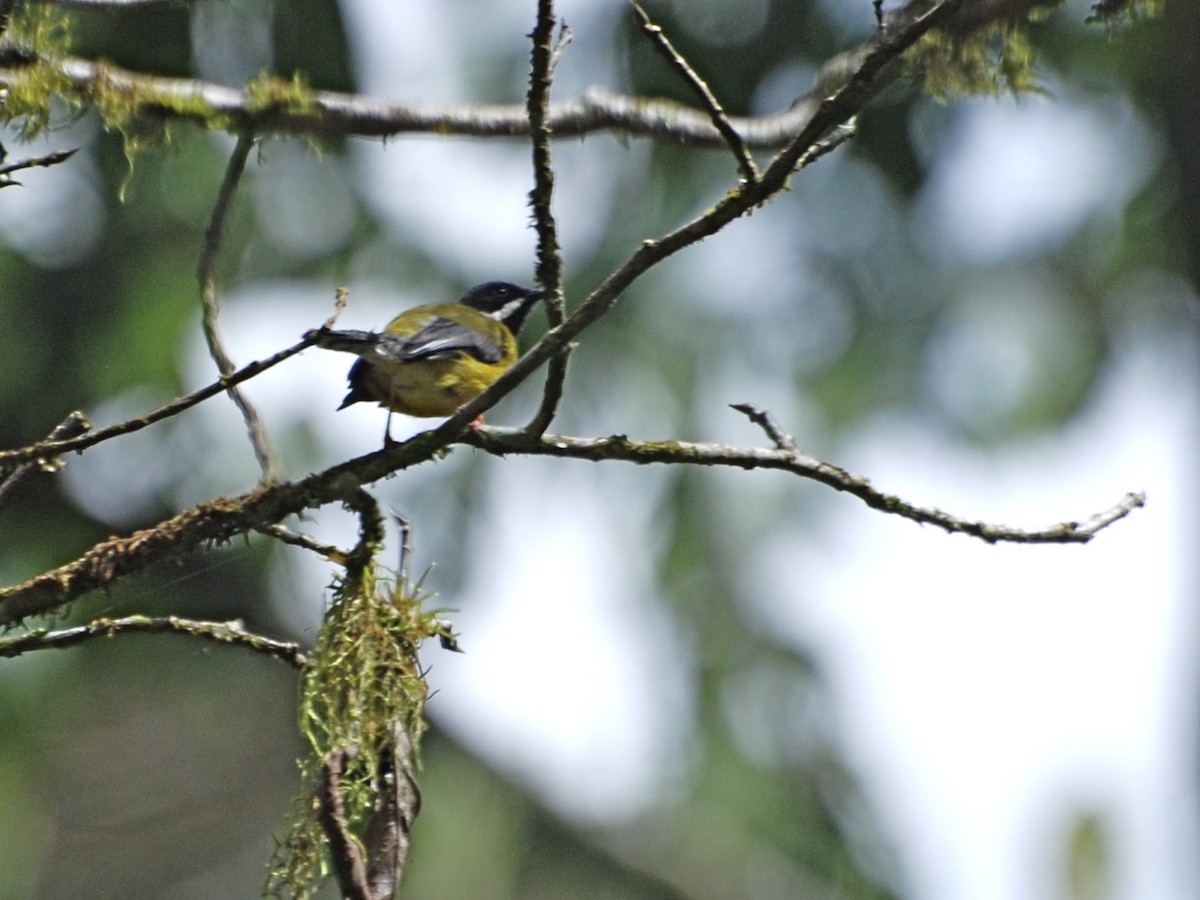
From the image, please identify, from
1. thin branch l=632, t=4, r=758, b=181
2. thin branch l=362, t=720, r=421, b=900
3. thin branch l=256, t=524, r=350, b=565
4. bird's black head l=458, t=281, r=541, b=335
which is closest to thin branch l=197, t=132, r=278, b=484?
thin branch l=256, t=524, r=350, b=565

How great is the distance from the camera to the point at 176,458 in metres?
8.64

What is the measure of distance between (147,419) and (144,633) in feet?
1.71

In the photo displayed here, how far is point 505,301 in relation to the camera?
6.20m

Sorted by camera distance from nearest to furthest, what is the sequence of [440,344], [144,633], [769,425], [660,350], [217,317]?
[144,633]
[769,425]
[217,317]
[440,344]
[660,350]

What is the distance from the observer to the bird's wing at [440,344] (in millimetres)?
4488

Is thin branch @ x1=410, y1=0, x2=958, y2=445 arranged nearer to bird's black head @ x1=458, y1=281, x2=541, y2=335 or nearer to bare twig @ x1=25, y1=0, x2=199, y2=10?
bare twig @ x1=25, y1=0, x2=199, y2=10

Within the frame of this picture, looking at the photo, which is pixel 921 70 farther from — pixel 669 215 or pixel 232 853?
pixel 232 853

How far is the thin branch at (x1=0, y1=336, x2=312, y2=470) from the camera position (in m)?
2.45

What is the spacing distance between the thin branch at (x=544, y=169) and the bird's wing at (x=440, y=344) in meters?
2.00

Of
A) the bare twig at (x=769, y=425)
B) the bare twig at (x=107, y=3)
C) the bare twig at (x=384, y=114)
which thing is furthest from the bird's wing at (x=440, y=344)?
the bare twig at (x=769, y=425)

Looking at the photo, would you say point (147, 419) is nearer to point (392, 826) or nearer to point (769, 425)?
point (392, 826)

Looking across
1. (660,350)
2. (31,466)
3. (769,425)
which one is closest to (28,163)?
(31,466)

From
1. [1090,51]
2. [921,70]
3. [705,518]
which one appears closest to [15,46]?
[921,70]

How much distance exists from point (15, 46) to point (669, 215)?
4679 mm
